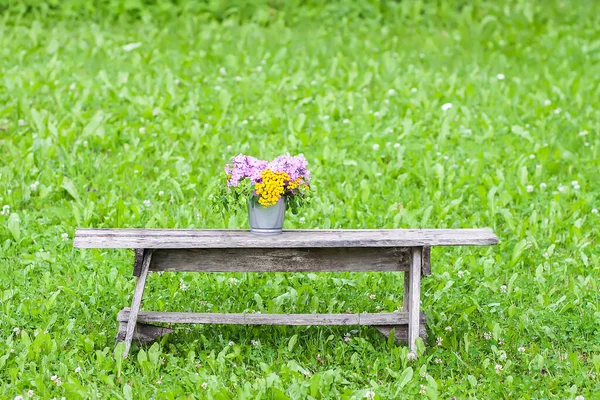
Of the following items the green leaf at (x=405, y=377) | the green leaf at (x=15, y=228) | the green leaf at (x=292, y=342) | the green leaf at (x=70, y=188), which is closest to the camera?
the green leaf at (x=405, y=377)

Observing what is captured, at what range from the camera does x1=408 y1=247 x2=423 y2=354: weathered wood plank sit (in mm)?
4121

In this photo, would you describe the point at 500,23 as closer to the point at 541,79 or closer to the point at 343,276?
the point at 541,79

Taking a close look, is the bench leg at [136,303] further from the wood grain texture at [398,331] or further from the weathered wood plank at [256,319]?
the wood grain texture at [398,331]

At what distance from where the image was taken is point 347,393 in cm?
372

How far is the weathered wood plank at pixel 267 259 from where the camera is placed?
4152 mm

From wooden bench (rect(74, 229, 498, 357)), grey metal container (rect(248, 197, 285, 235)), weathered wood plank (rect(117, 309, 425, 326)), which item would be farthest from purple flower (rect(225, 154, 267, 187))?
weathered wood plank (rect(117, 309, 425, 326))

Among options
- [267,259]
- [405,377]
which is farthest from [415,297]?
[267,259]

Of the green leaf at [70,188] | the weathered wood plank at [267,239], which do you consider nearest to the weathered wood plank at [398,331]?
the weathered wood plank at [267,239]

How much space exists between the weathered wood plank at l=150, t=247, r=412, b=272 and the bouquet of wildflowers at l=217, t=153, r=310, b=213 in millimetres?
248

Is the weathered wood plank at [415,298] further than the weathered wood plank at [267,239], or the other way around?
the weathered wood plank at [415,298]

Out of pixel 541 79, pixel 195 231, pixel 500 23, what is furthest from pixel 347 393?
pixel 500 23

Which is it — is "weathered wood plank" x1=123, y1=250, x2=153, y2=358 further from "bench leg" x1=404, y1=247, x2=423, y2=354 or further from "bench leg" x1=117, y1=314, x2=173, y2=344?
"bench leg" x1=404, y1=247, x2=423, y2=354

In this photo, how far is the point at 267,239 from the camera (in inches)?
156

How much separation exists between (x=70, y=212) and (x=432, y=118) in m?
3.36
